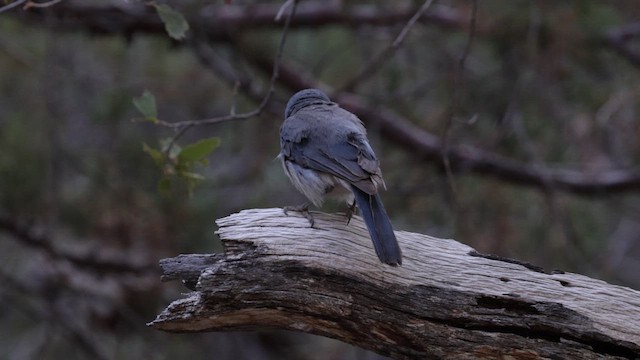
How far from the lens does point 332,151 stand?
12.9 ft

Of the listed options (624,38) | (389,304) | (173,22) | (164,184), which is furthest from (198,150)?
(624,38)

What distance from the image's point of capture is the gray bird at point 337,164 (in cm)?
347

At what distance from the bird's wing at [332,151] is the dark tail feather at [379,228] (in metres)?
0.04

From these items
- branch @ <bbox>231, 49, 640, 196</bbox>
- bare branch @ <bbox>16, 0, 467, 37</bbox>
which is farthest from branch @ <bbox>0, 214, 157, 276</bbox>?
branch @ <bbox>231, 49, 640, 196</bbox>

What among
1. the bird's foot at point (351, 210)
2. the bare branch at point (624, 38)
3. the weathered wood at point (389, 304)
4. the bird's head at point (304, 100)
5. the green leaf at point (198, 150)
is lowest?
the weathered wood at point (389, 304)

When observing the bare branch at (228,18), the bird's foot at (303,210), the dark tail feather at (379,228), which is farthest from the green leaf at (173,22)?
the bare branch at (228,18)

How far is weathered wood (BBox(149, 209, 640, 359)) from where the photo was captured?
323 centimetres

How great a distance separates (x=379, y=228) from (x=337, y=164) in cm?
51

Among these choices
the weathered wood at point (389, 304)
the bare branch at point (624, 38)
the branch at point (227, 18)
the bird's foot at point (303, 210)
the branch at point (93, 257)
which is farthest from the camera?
the bare branch at point (624, 38)

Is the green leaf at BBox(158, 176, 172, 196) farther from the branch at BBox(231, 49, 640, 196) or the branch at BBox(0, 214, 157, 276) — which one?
the branch at BBox(231, 49, 640, 196)

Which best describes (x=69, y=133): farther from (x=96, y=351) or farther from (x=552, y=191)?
(x=552, y=191)

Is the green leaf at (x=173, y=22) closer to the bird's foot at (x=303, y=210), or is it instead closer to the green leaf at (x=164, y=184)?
the green leaf at (x=164, y=184)

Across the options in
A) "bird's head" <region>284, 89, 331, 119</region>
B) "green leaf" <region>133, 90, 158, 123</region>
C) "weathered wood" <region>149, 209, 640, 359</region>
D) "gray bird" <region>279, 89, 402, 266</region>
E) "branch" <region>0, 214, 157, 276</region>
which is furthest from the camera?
"branch" <region>0, 214, 157, 276</region>

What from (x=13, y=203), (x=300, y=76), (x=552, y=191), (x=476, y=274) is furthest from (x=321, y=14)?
(x=476, y=274)
